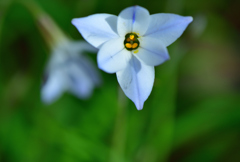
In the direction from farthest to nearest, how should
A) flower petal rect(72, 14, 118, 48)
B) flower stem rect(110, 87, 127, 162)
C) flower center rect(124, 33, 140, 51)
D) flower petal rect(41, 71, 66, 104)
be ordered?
1. flower petal rect(41, 71, 66, 104)
2. flower stem rect(110, 87, 127, 162)
3. flower center rect(124, 33, 140, 51)
4. flower petal rect(72, 14, 118, 48)

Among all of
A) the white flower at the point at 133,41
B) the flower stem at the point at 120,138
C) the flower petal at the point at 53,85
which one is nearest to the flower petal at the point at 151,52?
the white flower at the point at 133,41

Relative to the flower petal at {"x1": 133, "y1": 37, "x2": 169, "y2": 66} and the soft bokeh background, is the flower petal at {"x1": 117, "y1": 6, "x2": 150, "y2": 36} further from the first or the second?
the soft bokeh background

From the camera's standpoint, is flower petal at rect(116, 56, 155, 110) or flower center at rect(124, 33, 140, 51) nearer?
flower petal at rect(116, 56, 155, 110)

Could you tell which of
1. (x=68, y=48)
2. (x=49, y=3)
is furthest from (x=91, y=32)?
(x=49, y=3)

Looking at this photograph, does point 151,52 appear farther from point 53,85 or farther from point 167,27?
point 53,85

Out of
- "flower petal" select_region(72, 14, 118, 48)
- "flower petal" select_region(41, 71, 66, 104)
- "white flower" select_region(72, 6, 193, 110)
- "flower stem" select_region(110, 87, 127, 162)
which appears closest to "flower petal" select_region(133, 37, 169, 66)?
"white flower" select_region(72, 6, 193, 110)

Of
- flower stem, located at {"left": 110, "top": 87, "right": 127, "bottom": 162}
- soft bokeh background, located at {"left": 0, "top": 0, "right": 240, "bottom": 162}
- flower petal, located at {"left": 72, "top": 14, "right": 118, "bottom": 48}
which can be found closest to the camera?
flower petal, located at {"left": 72, "top": 14, "right": 118, "bottom": 48}
